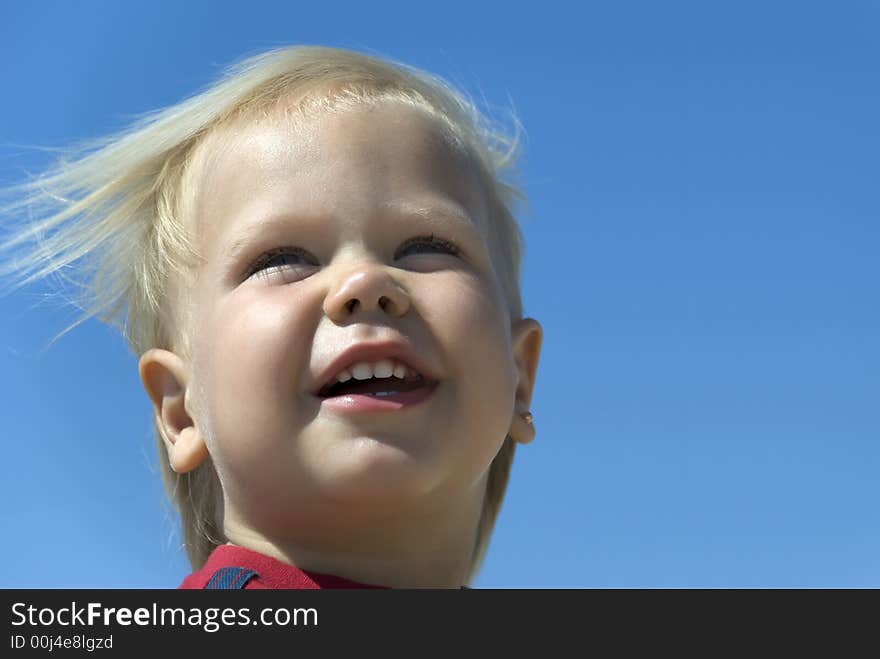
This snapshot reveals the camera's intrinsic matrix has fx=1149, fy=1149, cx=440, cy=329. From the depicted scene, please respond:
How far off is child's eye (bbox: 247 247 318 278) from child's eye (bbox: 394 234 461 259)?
231 mm

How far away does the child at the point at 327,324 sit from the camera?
275cm

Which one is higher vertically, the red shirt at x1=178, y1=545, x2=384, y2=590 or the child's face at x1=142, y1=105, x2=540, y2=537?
the child's face at x1=142, y1=105, x2=540, y2=537

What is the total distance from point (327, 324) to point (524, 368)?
3.07 feet

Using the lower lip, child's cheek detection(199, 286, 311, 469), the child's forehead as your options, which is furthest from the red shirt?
the child's forehead

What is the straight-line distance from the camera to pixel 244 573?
282 cm

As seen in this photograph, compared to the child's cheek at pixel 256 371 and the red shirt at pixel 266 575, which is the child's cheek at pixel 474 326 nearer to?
the child's cheek at pixel 256 371

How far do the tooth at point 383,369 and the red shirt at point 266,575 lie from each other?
1.79 ft

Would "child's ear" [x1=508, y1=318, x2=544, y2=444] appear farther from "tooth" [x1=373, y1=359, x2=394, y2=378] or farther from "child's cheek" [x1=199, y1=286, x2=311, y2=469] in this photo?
"child's cheek" [x1=199, y1=286, x2=311, y2=469]

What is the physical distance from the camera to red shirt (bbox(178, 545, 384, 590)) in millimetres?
2811

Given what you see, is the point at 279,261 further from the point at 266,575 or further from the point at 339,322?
the point at 266,575

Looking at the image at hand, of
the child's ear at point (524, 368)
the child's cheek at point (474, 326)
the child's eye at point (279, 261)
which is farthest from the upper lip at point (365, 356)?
the child's ear at point (524, 368)
